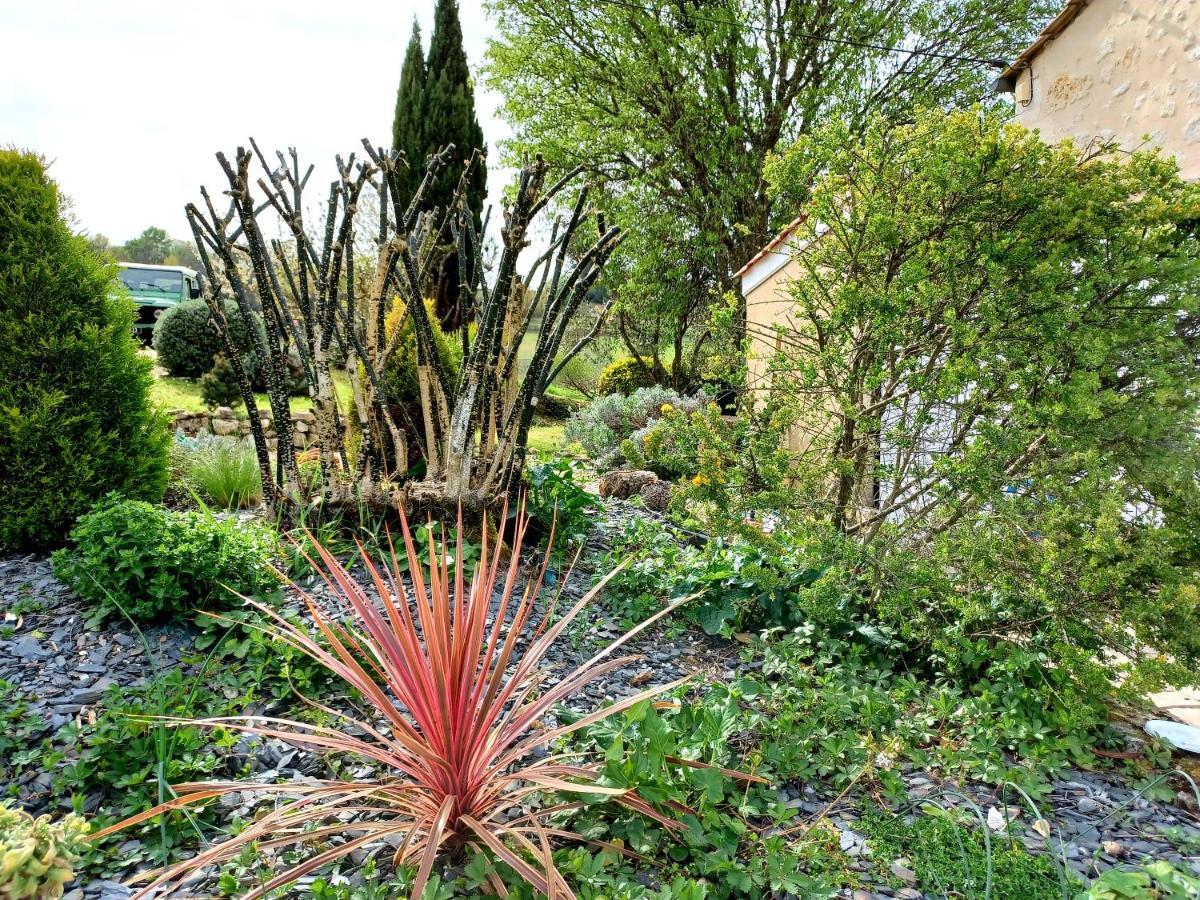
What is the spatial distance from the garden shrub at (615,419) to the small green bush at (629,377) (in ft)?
13.5

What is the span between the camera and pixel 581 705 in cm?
252

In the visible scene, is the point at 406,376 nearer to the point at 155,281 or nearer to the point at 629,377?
the point at 629,377

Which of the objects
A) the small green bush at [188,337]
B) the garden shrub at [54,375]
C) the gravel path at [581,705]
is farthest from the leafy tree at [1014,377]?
the small green bush at [188,337]

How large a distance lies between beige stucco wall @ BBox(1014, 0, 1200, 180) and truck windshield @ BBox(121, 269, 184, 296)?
1728 cm

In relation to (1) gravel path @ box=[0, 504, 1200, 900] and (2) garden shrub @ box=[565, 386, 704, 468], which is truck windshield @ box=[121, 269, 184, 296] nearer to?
(2) garden shrub @ box=[565, 386, 704, 468]

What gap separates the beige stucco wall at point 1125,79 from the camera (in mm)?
4832

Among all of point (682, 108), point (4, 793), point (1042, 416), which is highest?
point (682, 108)

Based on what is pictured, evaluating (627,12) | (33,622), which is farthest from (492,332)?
(627,12)

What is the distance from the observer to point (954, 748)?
2334 mm

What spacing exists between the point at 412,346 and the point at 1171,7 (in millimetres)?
5844

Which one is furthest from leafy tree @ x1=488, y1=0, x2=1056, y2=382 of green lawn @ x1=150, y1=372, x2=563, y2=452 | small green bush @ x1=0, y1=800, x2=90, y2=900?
small green bush @ x1=0, y1=800, x2=90, y2=900

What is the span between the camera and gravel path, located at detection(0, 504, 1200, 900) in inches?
76.5

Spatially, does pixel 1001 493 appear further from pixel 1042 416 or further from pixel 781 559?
pixel 781 559

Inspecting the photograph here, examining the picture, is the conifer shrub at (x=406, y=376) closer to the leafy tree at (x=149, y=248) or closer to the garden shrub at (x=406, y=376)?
the garden shrub at (x=406, y=376)
